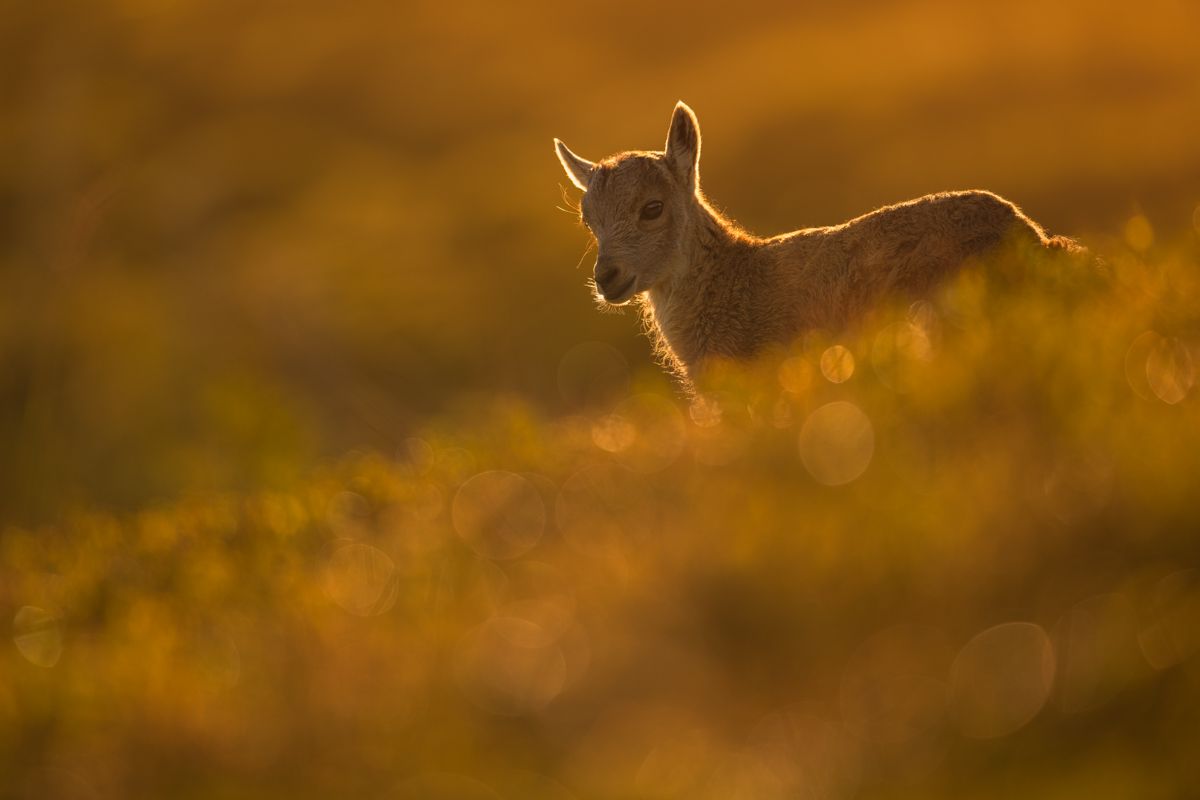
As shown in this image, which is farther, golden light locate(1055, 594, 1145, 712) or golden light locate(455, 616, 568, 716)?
golden light locate(455, 616, 568, 716)

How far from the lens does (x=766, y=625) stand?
615 centimetres

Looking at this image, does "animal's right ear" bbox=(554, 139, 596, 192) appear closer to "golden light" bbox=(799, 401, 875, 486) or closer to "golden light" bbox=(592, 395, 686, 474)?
"golden light" bbox=(592, 395, 686, 474)

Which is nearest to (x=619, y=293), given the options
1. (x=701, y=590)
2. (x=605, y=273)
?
(x=605, y=273)

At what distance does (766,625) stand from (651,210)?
34.2ft

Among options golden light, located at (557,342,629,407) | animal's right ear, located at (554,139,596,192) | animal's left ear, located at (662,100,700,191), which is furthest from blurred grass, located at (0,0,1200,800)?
golden light, located at (557,342,629,407)

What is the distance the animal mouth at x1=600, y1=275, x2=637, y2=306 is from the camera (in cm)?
1566

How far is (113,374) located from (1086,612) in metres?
69.2

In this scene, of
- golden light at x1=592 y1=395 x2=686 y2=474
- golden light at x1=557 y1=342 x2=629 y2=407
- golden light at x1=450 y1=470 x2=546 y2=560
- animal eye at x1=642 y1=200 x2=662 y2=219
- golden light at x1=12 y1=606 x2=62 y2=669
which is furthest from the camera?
golden light at x1=557 y1=342 x2=629 y2=407

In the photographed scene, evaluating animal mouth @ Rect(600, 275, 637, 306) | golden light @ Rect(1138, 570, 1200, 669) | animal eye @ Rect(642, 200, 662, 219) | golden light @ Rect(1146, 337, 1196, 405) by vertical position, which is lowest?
animal mouth @ Rect(600, 275, 637, 306)

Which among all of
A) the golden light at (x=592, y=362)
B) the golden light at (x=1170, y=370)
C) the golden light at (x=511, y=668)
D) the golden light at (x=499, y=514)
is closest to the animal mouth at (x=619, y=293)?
the golden light at (x=499, y=514)

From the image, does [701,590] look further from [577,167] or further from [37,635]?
[577,167]

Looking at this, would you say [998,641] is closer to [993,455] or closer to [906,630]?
[906,630]

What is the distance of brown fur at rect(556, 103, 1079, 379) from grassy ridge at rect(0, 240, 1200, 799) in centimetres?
416

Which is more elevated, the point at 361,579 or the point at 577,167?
the point at 577,167
